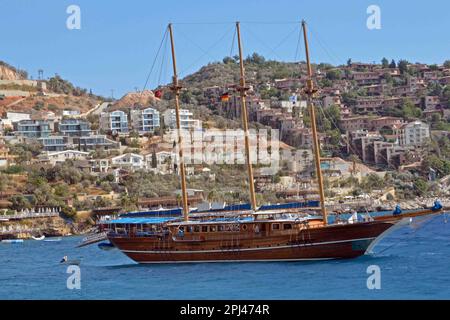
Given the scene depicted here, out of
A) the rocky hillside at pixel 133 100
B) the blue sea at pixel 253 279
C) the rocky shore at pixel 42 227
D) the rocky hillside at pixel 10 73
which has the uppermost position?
the rocky hillside at pixel 10 73

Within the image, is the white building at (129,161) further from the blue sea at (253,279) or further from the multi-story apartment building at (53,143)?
the blue sea at (253,279)

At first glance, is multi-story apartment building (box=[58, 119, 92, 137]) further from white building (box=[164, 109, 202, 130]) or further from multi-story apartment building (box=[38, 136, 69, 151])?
white building (box=[164, 109, 202, 130])

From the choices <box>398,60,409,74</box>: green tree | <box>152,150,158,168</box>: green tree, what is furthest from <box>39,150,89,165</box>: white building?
<box>398,60,409,74</box>: green tree

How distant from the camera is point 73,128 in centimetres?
7888

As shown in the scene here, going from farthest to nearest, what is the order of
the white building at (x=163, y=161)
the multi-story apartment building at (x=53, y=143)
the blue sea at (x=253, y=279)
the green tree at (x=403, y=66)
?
the green tree at (x=403, y=66)
the multi-story apartment building at (x=53, y=143)
the white building at (x=163, y=161)
the blue sea at (x=253, y=279)

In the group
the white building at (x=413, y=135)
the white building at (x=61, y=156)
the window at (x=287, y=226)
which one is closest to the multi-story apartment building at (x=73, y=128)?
the white building at (x=61, y=156)

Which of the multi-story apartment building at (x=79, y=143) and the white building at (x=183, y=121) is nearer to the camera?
the multi-story apartment building at (x=79, y=143)

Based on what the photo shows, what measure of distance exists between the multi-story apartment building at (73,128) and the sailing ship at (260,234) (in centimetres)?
5251

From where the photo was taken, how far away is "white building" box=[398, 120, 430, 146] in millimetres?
78688

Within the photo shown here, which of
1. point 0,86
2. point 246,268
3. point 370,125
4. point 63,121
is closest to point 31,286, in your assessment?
point 246,268

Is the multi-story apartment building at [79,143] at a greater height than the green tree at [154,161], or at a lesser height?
greater

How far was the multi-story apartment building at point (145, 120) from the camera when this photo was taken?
80.6 metres

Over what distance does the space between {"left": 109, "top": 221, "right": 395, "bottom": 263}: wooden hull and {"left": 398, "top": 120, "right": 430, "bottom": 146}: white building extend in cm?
5553

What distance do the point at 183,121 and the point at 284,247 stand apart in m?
54.1
